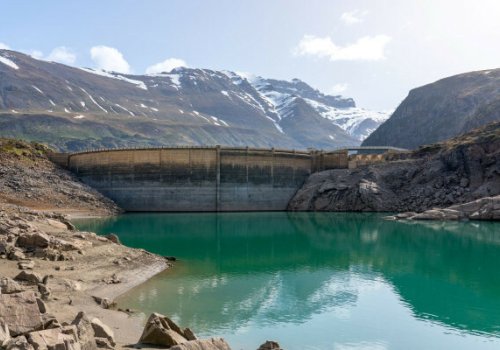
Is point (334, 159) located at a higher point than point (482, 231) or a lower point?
higher

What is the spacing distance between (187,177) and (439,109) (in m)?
98.7

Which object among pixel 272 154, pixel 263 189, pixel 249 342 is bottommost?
pixel 249 342

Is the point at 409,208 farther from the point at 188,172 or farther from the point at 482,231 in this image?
the point at 188,172

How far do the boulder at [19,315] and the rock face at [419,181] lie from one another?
6928 cm

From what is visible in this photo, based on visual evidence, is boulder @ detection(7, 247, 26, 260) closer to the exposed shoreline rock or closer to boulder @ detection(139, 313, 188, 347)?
the exposed shoreline rock

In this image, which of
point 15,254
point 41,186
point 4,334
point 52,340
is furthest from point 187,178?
point 52,340

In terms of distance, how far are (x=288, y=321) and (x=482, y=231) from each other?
4115cm

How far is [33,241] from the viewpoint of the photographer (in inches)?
1025

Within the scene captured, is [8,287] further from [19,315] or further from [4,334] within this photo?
[4,334]

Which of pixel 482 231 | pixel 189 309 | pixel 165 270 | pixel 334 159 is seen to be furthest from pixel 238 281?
pixel 334 159

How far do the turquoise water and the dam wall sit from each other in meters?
26.3

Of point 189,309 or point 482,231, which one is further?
point 482,231

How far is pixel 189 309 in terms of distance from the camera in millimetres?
20406

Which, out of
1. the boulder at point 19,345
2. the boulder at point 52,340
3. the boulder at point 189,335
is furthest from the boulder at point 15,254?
the boulder at point 19,345
